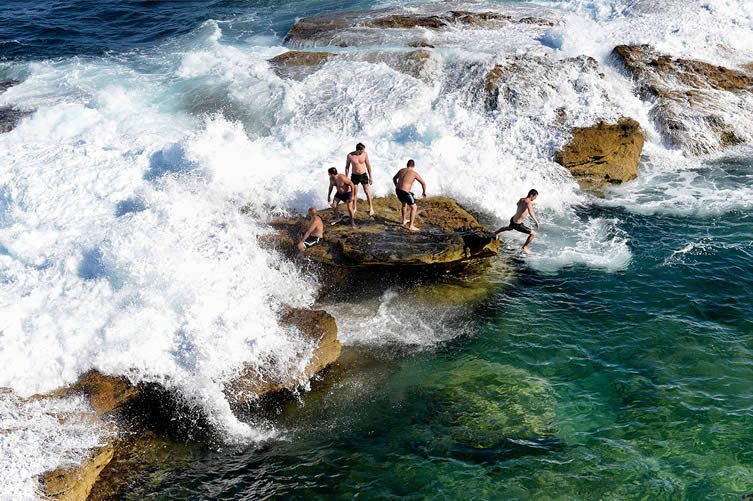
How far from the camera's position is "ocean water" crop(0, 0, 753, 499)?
10234 millimetres

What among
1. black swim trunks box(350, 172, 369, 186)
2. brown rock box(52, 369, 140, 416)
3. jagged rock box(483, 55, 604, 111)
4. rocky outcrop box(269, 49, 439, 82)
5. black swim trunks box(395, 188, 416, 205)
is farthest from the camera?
rocky outcrop box(269, 49, 439, 82)

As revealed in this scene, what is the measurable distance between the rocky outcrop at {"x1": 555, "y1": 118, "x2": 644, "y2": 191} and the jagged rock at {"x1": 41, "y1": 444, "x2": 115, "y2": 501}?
48.9 ft

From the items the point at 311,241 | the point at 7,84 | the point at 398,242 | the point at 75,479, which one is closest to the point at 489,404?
the point at 398,242

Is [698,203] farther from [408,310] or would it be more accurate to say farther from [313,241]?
[313,241]

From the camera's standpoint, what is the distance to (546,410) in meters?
11.1

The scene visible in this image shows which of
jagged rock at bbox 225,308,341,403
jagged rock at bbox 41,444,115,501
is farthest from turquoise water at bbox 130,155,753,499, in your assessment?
jagged rock at bbox 41,444,115,501

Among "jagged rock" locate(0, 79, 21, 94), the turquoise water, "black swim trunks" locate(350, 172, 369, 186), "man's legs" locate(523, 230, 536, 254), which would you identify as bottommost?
the turquoise water

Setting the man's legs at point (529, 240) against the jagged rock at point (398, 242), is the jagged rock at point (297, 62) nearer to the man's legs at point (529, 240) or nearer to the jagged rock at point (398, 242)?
the jagged rock at point (398, 242)

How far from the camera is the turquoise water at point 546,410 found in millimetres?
9828

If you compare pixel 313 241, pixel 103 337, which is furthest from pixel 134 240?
pixel 313 241

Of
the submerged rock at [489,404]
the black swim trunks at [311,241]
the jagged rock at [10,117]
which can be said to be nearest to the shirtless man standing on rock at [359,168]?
the black swim trunks at [311,241]

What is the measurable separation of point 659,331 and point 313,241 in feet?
25.7

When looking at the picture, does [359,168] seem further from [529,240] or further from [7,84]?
[7,84]

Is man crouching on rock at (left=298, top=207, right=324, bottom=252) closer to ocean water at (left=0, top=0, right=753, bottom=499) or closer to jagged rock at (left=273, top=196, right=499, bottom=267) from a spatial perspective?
jagged rock at (left=273, top=196, right=499, bottom=267)
